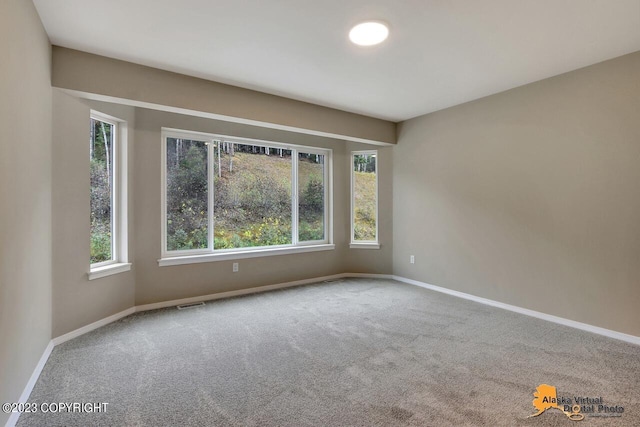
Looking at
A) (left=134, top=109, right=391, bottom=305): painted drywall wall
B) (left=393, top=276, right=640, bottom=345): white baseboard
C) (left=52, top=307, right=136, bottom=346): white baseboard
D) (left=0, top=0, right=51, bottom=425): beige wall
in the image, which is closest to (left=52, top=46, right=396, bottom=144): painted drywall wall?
(left=0, top=0, right=51, bottom=425): beige wall

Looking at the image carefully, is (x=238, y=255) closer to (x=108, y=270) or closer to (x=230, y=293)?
(x=230, y=293)

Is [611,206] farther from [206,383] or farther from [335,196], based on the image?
[206,383]

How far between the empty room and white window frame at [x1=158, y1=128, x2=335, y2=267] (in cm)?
3

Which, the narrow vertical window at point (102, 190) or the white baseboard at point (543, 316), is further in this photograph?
the narrow vertical window at point (102, 190)

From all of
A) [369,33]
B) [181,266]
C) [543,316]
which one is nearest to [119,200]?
[181,266]

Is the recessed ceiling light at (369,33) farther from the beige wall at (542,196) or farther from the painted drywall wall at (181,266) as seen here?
the painted drywall wall at (181,266)

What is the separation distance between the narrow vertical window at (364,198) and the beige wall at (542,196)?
0.78 metres

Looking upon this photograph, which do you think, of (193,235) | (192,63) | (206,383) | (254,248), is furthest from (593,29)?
(193,235)

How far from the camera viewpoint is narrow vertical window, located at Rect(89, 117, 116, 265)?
3.09 metres

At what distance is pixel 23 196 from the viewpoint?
1.91 metres

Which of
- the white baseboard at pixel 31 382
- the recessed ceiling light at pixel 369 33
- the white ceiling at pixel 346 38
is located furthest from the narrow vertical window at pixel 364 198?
the white baseboard at pixel 31 382

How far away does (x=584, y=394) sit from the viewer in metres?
1.96

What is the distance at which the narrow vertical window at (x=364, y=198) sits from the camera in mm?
5145

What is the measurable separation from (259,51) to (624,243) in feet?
12.2
